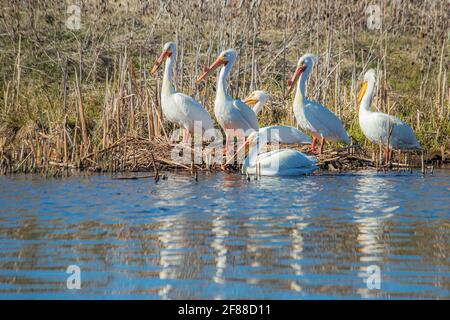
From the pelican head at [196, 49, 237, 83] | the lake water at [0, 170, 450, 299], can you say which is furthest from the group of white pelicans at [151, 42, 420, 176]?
the lake water at [0, 170, 450, 299]

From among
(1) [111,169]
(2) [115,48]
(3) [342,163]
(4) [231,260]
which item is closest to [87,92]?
(2) [115,48]

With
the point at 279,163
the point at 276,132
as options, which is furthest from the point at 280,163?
the point at 276,132

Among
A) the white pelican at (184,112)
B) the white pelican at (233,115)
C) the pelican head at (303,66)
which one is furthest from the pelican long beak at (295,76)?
the white pelican at (184,112)

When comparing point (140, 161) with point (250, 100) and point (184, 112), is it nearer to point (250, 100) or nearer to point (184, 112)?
point (184, 112)

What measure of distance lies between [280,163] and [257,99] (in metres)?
1.97

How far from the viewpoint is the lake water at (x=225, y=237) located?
638cm

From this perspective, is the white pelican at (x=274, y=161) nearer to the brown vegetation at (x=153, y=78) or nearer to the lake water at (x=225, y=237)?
the lake water at (x=225, y=237)

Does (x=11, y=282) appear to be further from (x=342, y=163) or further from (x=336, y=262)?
(x=342, y=163)

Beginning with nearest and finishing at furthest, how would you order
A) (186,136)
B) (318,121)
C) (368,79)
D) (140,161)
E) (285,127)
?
(140,161) → (318,121) → (285,127) → (186,136) → (368,79)

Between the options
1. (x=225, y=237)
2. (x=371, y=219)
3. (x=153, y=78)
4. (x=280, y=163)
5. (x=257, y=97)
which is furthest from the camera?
(x=153, y=78)

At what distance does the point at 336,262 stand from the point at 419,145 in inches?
260

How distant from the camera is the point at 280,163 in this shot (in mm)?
12125

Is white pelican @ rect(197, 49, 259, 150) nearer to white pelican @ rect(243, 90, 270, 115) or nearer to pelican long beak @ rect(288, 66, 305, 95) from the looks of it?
white pelican @ rect(243, 90, 270, 115)
